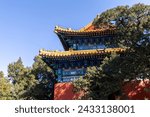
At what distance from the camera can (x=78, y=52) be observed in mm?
20391

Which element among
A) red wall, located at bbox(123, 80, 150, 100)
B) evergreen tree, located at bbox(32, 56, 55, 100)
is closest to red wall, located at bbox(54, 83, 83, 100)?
red wall, located at bbox(123, 80, 150, 100)

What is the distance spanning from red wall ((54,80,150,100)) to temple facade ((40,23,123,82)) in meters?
0.69

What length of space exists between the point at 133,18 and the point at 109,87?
3.50 metres

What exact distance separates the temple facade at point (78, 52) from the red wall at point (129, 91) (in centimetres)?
69

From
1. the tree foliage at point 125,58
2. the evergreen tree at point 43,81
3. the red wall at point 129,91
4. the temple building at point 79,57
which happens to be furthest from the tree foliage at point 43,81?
the tree foliage at point 125,58

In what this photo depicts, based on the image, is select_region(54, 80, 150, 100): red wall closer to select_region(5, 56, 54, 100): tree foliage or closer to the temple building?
the temple building

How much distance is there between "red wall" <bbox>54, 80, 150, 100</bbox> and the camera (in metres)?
18.6

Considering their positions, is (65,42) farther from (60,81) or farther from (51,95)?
(51,95)

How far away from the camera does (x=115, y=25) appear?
651 inches

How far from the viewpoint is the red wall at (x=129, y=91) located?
18.6 metres

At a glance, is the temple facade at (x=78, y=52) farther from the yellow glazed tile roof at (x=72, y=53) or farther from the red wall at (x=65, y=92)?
the red wall at (x=65, y=92)

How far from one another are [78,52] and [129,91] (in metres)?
3.89

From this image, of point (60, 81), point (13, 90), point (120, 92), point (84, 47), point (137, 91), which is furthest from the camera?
point (13, 90)

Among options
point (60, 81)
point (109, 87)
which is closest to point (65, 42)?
point (60, 81)
